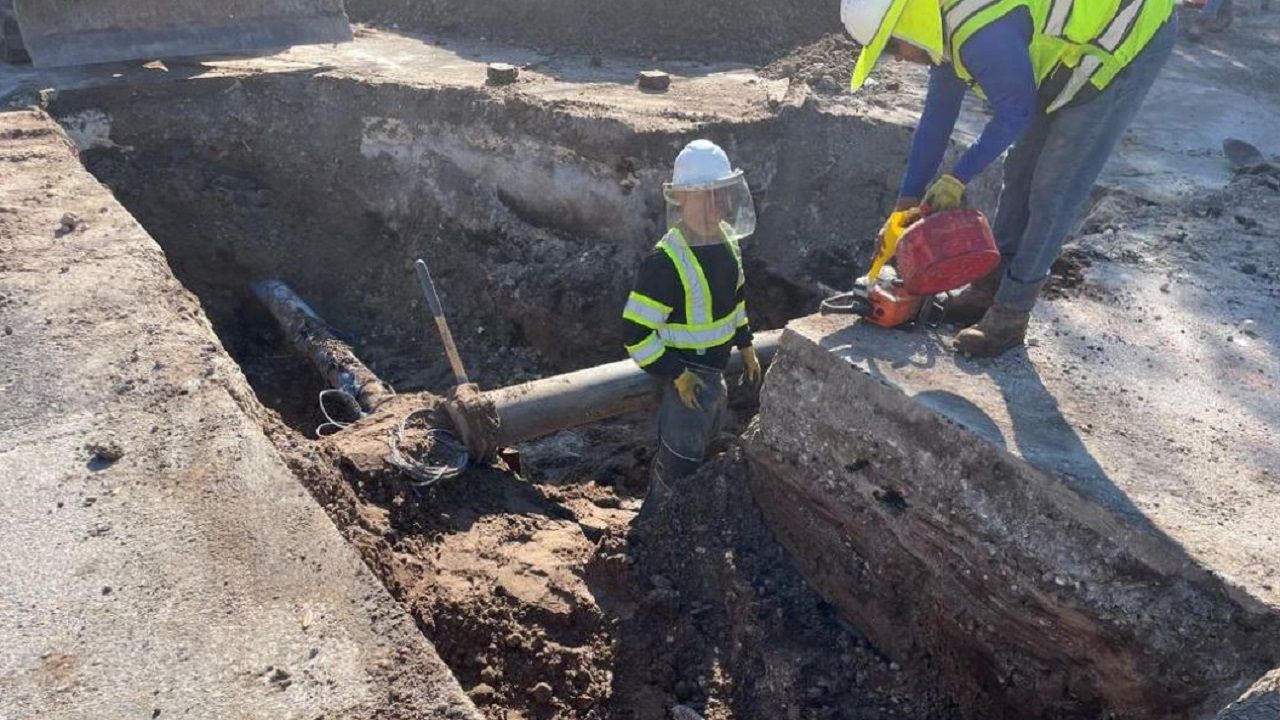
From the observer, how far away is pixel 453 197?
7438 millimetres

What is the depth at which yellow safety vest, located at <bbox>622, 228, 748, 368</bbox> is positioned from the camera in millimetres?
4414

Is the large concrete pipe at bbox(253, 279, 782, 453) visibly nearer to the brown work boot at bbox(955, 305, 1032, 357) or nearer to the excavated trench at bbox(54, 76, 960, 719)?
the excavated trench at bbox(54, 76, 960, 719)

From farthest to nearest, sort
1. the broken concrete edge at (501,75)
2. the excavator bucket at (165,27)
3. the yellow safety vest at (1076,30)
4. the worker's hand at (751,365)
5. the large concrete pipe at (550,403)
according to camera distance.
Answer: the broken concrete edge at (501,75) → the excavator bucket at (165,27) → the worker's hand at (751,365) → the large concrete pipe at (550,403) → the yellow safety vest at (1076,30)

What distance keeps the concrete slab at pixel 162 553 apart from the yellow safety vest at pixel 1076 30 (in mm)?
2734

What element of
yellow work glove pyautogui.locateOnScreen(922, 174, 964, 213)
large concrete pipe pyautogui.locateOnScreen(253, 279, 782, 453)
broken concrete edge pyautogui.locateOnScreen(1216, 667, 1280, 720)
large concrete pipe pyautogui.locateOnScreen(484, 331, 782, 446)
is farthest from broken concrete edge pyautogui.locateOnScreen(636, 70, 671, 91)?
broken concrete edge pyautogui.locateOnScreen(1216, 667, 1280, 720)

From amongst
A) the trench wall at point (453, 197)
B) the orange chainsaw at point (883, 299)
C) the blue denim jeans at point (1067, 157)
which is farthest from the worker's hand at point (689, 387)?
the trench wall at point (453, 197)

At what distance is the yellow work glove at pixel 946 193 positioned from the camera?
3.70 metres

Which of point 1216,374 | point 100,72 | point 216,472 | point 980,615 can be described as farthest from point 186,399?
point 100,72

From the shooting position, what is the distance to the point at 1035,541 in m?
3.29

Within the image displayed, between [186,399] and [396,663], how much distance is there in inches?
59.9

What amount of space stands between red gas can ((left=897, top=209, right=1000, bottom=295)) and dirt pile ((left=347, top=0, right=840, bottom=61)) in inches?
219

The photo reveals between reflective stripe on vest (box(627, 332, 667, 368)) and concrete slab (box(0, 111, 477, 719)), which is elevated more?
concrete slab (box(0, 111, 477, 719))

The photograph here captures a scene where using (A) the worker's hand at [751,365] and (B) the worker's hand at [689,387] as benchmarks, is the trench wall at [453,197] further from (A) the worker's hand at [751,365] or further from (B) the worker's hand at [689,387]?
(B) the worker's hand at [689,387]

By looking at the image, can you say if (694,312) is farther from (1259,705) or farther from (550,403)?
(1259,705)
